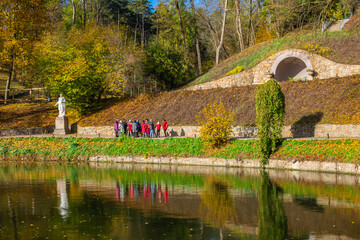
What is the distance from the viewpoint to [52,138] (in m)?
34.0

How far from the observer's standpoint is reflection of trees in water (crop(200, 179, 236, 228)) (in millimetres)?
14617

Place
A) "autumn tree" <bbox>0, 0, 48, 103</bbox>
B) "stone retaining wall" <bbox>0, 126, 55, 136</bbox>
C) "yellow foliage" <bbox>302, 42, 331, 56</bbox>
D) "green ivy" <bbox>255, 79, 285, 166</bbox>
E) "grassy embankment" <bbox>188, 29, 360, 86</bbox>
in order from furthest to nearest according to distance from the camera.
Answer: "autumn tree" <bbox>0, 0, 48, 103</bbox>
"stone retaining wall" <bbox>0, 126, 55, 136</bbox>
"yellow foliage" <bbox>302, 42, 331, 56</bbox>
"grassy embankment" <bbox>188, 29, 360, 86</bbox>
"green ivy" <bbox>255, 79, 285, 166</bbox>

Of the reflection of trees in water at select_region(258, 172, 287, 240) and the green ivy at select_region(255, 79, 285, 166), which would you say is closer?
the reflection of trees in water at select_region(258, 172, 287, 240)

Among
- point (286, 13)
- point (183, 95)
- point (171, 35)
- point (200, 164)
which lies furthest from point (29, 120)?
point (286, 13)

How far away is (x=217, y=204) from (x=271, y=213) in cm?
233

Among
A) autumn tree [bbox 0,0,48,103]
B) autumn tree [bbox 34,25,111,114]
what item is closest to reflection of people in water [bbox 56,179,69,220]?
autumn tree [bbox 34,25,111,114]

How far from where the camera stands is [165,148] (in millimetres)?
29531

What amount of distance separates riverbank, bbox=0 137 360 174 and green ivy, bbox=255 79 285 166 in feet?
2.14

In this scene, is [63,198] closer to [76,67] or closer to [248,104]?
[248,104]

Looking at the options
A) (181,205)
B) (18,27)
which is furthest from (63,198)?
(18,27)

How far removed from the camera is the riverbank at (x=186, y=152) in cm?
2293

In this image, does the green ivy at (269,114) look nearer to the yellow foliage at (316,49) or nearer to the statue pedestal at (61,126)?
the yellow foliage at (316,49)

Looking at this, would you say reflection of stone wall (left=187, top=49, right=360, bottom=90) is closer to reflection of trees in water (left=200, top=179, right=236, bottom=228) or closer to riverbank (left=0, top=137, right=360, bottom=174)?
riverbank (left=0, top=137, right=360, bottom=174)

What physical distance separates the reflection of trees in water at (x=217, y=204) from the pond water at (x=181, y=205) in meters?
0.03
